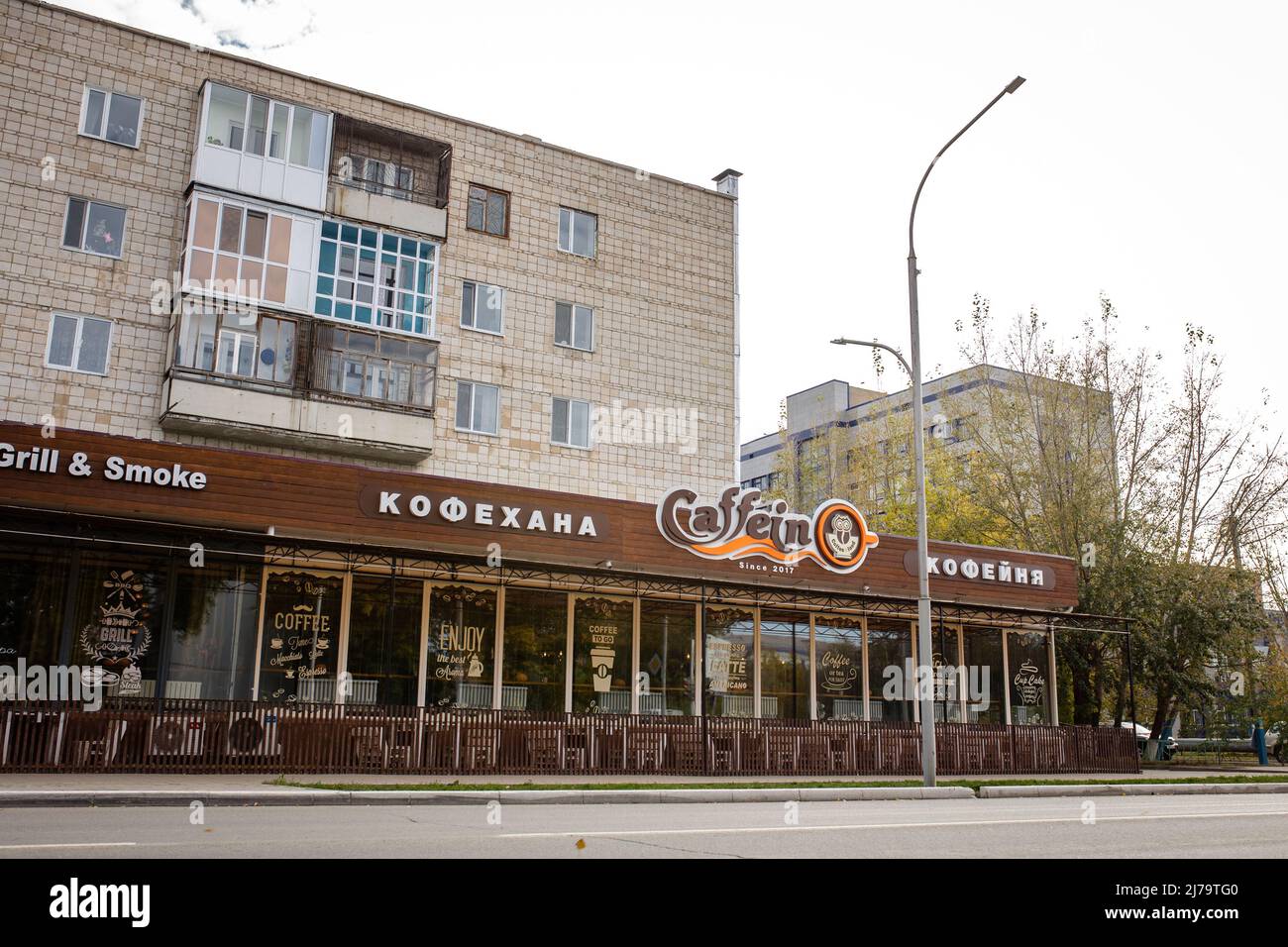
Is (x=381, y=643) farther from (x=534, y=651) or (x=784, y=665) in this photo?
(x=784, y=665)

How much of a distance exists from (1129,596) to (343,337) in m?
23.0

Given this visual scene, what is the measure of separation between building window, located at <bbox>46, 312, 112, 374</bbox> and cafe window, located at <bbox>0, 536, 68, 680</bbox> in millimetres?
8051

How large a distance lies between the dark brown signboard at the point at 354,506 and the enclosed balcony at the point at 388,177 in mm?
10633

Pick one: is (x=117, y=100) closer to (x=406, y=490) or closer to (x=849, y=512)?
(x=406, y=490)

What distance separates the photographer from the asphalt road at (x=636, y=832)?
8.76 meters

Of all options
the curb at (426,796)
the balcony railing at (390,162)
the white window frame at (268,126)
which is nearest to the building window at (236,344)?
the white window frame at (268,126)

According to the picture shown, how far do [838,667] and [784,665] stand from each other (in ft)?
5.55

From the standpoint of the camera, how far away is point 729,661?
1027 inches

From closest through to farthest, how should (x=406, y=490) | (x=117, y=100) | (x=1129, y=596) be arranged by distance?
(x=406, y=490) → (x=117, y=100) → (x=1129, y=596)

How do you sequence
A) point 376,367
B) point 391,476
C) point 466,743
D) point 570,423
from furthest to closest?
point 570,423, point 376,367, point 391,476, point 466,743

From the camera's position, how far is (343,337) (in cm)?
2870

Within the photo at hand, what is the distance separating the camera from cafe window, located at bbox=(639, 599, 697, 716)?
24.7 metres

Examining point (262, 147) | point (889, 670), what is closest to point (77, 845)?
point (889, 670)
